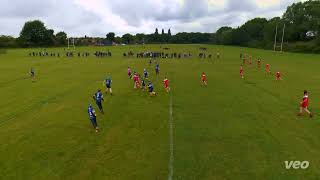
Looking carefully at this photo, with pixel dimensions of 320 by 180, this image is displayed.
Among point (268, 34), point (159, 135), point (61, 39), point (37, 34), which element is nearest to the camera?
point (159, 135)

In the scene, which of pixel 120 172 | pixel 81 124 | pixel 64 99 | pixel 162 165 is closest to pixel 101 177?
pixel 120 172

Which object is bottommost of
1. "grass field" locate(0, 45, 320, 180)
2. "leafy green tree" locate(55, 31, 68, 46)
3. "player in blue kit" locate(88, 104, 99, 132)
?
"grass field" locate(0, 45, 320, 180)

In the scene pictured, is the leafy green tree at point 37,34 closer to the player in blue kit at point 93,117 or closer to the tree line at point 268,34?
the tree line at point 268,34

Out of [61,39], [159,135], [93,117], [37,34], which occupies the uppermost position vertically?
[37,34]

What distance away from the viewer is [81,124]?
22.0 m

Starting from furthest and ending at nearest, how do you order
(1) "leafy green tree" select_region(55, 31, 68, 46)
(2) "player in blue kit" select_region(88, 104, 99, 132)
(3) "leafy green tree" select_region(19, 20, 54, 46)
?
(1) "leafy green tree" select_region(55, 31, 68, 46) → (3) "leafy green tree" select_region(19, 20, 54, 46) → (2) "player in blue kit" select_region(88, 104, 99, 132)

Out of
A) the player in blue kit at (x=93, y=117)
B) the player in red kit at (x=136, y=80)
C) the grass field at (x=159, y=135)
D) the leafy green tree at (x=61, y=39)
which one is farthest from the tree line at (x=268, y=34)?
the player in blue kit at (x=93, y=117)

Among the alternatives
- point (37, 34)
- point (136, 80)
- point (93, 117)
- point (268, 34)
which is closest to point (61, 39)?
point (37, 34)

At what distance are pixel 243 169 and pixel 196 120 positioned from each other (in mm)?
7846

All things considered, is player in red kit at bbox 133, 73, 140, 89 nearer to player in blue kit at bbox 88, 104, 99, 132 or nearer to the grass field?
the grass field

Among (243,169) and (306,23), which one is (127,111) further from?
(306,23)

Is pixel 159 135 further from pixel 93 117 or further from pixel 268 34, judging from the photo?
pixel 268 34

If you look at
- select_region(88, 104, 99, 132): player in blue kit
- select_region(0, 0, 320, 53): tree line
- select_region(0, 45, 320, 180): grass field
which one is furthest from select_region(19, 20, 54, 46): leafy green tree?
select_region(88, 104, 99, 132): player in blue kit

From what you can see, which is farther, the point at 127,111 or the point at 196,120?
the point at 127,111
